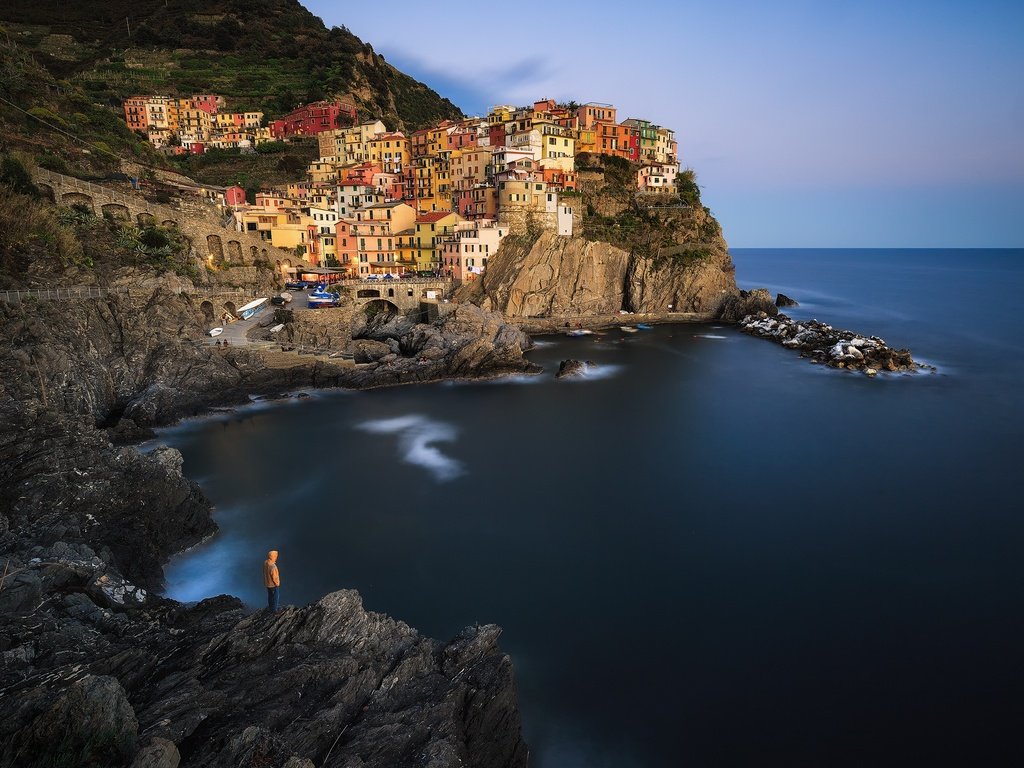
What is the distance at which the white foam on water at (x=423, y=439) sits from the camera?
2075 cm

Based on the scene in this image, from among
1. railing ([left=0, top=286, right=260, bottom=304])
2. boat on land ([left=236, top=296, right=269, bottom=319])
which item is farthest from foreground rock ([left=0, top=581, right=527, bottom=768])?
boat on land ([left=236, top=296, right=269, bottom=319])

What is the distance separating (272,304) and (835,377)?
31929 millimetres

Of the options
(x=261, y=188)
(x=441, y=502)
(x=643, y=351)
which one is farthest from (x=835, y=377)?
(x=261, y=188)

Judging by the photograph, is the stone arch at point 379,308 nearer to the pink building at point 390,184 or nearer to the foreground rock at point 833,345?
the pink building at point 390,184

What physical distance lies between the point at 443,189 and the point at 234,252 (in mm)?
18562

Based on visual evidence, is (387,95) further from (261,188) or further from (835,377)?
(835,377)

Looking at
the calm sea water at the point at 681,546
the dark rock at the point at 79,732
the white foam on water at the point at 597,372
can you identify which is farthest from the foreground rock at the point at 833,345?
the dark rock at the point at 79,732

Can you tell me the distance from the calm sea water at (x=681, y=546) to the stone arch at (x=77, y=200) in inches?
691

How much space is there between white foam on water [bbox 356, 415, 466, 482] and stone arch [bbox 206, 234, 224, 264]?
1922cm

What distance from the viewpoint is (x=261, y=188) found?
53.5 metres

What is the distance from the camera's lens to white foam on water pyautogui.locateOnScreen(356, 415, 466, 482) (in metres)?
20.7

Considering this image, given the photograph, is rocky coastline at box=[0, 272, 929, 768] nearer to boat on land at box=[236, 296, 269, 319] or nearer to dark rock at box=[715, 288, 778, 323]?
boat on land at box=[236, 296, 269, 319]

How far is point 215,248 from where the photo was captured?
36.9 meters

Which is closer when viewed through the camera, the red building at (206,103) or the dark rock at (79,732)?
the dark rock at (79,732)
